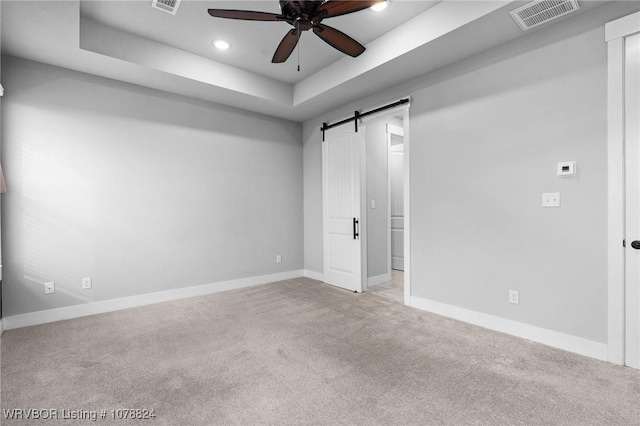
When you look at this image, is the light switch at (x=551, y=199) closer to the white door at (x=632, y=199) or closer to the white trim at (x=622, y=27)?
the white door at (x=632, y=199)

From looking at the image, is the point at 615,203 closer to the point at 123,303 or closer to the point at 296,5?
the point at 296,5

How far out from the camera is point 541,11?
8.18 feet

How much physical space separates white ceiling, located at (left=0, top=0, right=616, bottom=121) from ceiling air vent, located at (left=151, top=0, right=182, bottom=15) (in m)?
0.07

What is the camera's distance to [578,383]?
2104mm

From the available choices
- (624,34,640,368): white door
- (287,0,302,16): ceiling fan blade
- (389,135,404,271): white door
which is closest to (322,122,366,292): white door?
(389,135,404,271): white door

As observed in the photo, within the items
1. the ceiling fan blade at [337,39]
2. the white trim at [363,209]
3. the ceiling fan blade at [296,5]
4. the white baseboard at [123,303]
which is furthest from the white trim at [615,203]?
the white baseboard at [123,303]

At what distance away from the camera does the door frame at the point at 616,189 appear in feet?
7.68

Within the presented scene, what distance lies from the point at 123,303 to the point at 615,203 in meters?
4.97

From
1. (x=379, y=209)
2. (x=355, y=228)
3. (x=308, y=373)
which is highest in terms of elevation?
(x=379, y=209)

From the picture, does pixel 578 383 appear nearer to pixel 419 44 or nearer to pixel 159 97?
pixel 419 44

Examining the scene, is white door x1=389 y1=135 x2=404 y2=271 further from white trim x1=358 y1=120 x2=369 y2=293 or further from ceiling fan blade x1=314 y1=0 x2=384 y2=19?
ceiling fan blade x1=314 y1=0 x2=384 y2=19

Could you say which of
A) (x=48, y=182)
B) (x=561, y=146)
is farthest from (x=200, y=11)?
(x=561, y=146)

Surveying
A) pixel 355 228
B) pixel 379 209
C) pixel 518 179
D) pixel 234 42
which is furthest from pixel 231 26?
pixel 379 209

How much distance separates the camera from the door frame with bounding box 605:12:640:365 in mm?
2342
